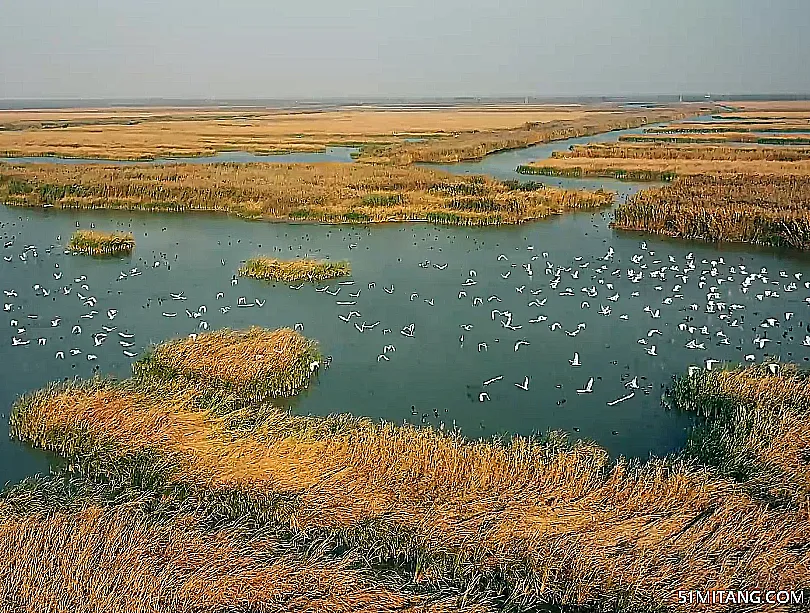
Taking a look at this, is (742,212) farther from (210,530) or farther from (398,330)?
(210,530)

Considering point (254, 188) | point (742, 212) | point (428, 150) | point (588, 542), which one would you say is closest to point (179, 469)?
point (588, 542)

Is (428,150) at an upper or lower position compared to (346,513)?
upper

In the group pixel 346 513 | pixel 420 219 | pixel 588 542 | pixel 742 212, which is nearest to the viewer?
pixel 588 542

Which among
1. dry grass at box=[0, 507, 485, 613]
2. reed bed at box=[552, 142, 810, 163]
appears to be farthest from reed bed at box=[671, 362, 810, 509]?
reed bed at box=[552, 142, 810, 163]

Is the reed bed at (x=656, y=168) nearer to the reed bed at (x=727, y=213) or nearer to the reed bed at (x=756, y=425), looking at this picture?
the reed bed at (x=727, y=213)

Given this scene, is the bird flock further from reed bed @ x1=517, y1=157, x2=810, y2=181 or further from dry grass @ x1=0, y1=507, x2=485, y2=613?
reed bed @ x1=517, y1=157, x2=810, y2=181

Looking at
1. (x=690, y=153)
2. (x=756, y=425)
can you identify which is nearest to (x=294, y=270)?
(x=756, y=425)
